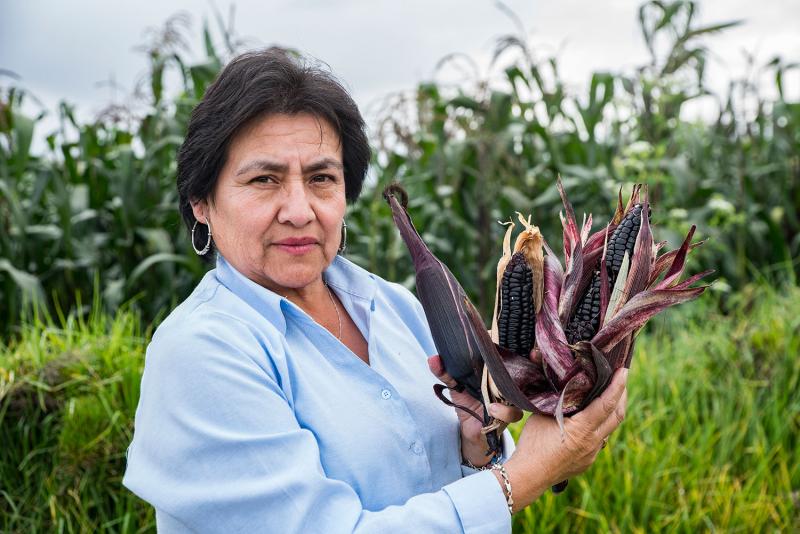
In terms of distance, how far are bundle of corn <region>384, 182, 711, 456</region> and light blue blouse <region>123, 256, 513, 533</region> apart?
182 mm

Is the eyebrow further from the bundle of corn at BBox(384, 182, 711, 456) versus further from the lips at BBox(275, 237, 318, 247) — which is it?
the bundle of corn at BBox(384, 182, 711, 456)

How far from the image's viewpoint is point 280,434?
1.67 m

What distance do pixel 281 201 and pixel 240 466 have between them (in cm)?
56

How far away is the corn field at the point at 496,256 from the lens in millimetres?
3385

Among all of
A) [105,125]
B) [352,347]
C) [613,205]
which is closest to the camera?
[352,347]

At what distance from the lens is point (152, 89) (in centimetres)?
560

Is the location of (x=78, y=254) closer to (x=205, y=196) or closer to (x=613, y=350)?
(x=205, y=196)

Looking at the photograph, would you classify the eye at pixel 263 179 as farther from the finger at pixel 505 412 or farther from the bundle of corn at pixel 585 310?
the finger at pixel 505 412

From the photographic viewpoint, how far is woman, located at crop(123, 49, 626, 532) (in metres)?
1.66

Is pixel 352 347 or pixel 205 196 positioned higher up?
pixel 205 196

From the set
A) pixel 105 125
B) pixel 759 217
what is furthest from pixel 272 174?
pixel 759 217

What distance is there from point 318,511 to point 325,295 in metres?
0.67

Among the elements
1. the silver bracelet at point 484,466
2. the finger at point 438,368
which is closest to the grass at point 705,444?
the silver bracelet at point 484,466

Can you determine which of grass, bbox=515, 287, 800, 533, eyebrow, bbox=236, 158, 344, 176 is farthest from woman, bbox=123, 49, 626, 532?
grass, bbox=515, 287, 800, 533
